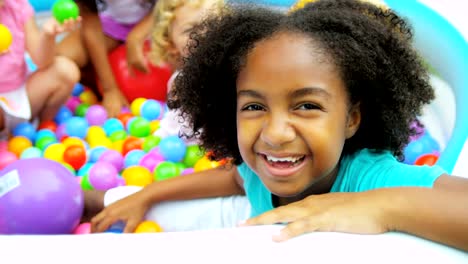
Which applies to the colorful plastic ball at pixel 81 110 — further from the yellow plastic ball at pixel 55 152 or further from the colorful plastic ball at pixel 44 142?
the yellow plastic ball at pixel 55 152

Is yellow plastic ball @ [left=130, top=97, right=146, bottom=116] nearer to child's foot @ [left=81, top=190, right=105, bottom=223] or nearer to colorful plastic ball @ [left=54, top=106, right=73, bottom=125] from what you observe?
colorful plastic ball @ [left=54, top=106, right=73, bottom=125]

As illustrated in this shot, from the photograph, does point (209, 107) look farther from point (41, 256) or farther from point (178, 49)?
point (178, 49)

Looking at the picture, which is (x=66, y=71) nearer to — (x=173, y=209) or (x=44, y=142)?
(x=44, y=142)

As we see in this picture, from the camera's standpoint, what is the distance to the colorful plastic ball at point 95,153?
1.48 metres

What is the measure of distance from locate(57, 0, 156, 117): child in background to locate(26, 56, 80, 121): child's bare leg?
0.17 metres

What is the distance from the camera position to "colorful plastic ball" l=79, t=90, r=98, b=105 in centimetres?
185

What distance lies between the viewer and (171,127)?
5.03 feet

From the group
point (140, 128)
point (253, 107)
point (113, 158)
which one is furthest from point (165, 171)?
point (253, 107)

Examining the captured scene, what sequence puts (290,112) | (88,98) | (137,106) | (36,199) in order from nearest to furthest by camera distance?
(290,112)
(36,199)
(137,106)
(88,98)

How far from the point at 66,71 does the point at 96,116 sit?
0.54 ft

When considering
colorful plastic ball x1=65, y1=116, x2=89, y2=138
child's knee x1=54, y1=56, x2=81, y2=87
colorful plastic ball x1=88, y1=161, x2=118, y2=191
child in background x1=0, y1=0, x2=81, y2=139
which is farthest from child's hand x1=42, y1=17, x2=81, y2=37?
colorful plastic ball x1=88, y1=161, x2=118, y2=191

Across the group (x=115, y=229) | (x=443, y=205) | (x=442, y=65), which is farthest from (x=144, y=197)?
(x=442, y=65)

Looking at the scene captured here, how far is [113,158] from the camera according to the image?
4.72 ft

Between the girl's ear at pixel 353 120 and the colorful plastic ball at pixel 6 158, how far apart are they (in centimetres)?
96
